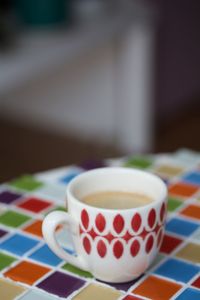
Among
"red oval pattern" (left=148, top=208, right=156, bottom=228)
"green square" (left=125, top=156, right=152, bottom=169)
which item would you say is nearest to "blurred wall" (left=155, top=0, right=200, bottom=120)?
"green square" (left=125, top=156, right=152, bottom=169)

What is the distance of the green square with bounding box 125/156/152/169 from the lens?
3.37 ft

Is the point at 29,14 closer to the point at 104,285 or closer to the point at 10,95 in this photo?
the point at 10,95

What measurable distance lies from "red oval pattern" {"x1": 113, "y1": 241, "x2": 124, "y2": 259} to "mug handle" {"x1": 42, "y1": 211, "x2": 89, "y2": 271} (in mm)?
41

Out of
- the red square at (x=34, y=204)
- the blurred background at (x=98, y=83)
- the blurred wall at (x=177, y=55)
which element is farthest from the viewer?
the blurred wall at (x=177, y=55)

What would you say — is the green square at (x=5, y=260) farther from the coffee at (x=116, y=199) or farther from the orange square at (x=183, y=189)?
the orange square at (x=183, y=189)

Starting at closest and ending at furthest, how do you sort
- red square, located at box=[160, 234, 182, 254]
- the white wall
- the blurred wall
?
red square, located at box=[160, 234, 182, 254], the white wall, the blurred wall

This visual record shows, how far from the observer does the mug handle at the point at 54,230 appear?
719 millimetres

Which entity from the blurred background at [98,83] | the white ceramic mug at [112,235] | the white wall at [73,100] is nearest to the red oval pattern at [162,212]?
the white ceramic mug at [112,235]

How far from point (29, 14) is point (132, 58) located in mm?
433

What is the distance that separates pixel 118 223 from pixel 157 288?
0.09m

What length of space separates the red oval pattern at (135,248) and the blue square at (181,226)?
0.45 feet

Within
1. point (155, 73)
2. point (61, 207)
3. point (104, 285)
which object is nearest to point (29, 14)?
point (155, 73)

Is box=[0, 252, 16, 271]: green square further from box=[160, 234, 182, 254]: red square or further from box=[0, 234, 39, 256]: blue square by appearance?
box=[160, 234, 182, 254]: red square

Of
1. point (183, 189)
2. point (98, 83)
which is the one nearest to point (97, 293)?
point (183, 189)
